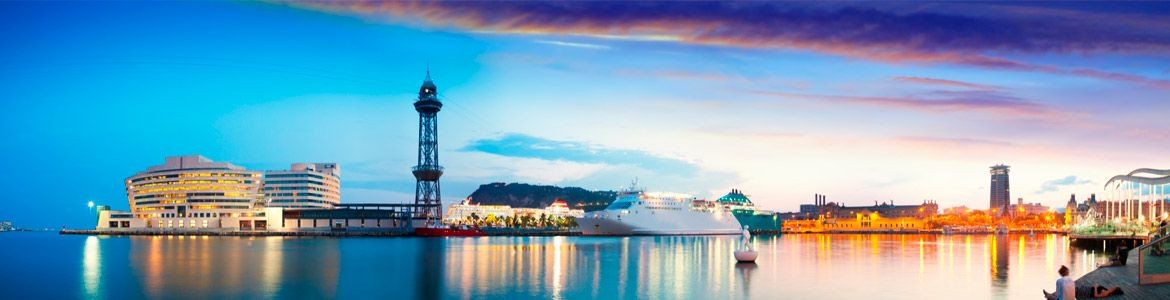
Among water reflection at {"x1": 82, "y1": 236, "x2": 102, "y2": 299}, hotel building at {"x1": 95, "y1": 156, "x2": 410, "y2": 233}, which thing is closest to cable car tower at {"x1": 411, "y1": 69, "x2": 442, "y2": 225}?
hotel building at {"x1": 95, "y1": 156, "x2": 410, "y2": 233}

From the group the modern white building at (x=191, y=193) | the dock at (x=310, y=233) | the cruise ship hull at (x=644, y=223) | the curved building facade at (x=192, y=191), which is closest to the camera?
the cruise ship hull at (x=644, y=223)

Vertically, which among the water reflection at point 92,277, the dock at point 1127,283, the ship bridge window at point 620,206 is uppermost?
the dock at point 1127,283

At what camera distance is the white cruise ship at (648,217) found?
144 meters

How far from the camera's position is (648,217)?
145 metres

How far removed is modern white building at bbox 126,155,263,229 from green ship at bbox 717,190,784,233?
93.9 m

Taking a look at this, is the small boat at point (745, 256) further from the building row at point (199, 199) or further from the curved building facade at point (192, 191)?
the curved building facade at point (192, 191)

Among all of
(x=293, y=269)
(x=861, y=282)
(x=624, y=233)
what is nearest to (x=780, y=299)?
(x=861, y=282)

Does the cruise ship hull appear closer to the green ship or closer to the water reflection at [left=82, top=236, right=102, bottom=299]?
the green ship

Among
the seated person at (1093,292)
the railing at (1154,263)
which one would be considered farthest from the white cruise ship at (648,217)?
the seated person at (1093,292)

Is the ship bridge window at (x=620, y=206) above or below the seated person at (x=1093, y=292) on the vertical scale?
below

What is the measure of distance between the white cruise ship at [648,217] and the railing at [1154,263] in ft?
329

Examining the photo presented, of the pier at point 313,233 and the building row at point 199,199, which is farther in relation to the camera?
the building row at point 199,199

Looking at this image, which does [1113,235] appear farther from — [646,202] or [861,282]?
[646,202]

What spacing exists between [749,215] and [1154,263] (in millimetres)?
139516
